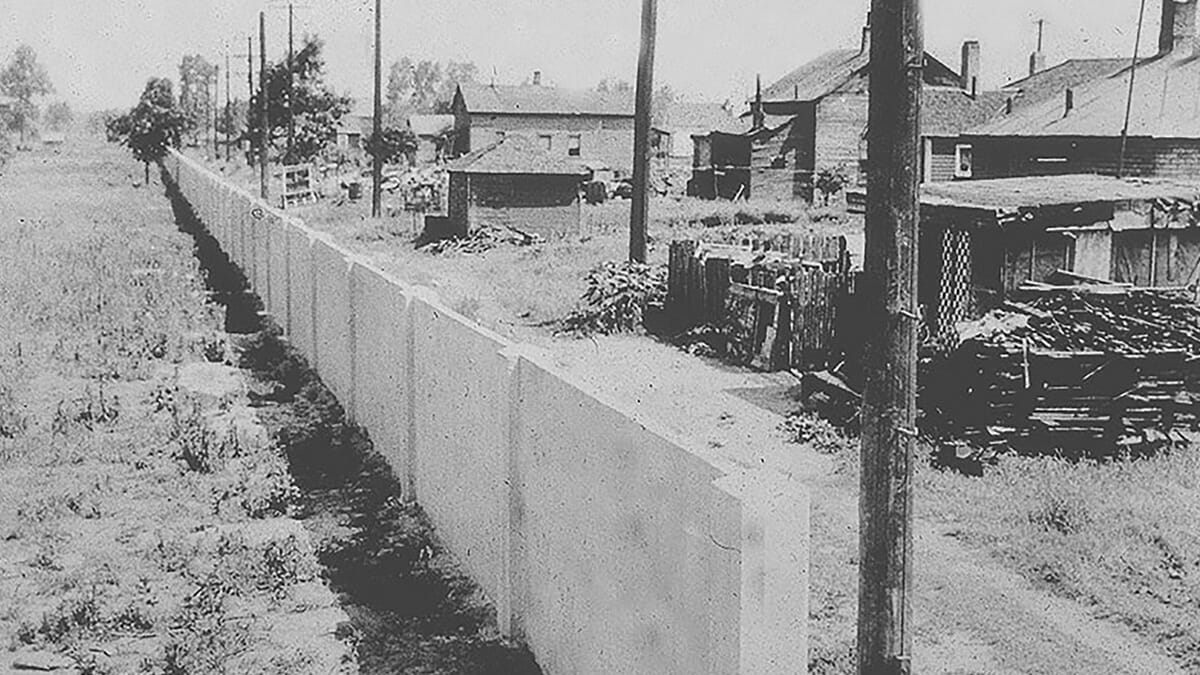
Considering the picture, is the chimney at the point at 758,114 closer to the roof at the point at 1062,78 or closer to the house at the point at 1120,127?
the roof at the point at 1062,78

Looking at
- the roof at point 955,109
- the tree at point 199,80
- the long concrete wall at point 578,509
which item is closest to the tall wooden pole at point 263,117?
the roof at point 955,109

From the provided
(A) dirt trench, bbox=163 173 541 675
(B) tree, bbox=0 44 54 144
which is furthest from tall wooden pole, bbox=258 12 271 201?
(B) tree, bbox=0 44 54 144

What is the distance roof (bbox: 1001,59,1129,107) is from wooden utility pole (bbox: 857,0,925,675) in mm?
39938

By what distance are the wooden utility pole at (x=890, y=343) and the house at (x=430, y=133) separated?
2819 inches

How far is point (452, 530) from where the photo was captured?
8.48 m

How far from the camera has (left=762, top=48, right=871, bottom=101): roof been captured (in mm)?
48844

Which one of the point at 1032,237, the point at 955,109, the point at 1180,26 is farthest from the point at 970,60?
the point at 1032,237

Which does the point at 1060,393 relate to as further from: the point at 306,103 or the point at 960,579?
the point at 306,103

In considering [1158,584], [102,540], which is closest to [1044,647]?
[1158,584]

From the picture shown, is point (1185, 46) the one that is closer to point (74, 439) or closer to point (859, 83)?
point (859, 83)

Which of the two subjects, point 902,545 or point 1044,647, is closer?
point 902,545

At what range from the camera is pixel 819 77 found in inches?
2051

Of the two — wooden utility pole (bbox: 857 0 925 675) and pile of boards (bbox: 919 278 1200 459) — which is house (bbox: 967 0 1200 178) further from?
wooden utility pole (bbox: 857 0 925 675)

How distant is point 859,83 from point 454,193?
21012 millimetres
